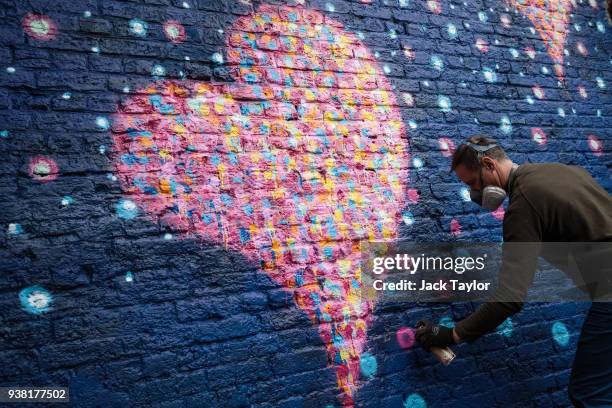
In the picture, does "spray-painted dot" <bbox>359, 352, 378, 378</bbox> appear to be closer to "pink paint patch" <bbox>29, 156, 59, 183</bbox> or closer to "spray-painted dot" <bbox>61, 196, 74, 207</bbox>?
"spray-painted dot" <bbox>61, 196, 74, 207</bbox>

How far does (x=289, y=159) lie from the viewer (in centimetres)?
227

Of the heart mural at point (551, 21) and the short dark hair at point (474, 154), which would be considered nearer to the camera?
the short dark hair at point (474, 154)

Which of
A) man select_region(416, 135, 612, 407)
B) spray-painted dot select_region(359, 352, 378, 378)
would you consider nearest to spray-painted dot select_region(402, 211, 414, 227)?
man select_region(416, 135, 612, 407)

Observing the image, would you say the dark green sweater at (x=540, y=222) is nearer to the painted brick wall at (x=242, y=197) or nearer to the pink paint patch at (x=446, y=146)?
the painted brick wall at (x=242, y=197)

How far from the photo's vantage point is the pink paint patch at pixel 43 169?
6.00 ft

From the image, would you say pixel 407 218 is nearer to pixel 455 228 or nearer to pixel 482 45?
pixel 455 228

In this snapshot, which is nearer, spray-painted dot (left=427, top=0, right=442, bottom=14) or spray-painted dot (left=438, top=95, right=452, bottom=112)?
spray-painted dot (left=438, top=95, right=452, bottom=112)

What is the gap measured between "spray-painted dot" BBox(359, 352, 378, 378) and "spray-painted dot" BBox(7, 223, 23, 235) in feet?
5.41

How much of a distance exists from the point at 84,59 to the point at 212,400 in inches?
64.6

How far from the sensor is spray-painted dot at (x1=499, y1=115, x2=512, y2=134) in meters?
2.81

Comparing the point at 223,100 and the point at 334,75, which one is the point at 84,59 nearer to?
the point at 223,100

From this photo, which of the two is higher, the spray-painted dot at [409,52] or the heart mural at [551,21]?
the heart mural at [551,21]

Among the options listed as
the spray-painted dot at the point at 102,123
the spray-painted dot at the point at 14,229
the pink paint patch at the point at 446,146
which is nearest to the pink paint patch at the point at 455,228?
the pink paint patch at the point at 446,146

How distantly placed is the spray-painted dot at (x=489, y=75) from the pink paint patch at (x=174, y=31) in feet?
6.25
